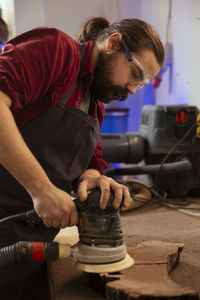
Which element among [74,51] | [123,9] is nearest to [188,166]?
[74,51]

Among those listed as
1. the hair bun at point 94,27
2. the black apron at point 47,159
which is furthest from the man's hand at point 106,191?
the hair bun at point 94,27

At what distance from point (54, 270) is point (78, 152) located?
415mm

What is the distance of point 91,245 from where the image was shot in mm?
980

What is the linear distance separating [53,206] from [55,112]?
0.32 m

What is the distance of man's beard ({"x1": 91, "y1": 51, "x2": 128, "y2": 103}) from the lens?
1140mm

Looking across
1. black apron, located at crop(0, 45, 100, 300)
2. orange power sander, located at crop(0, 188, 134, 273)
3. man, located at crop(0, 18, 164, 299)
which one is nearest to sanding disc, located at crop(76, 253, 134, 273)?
orange power sander, located at crop(0, 188, 134, 273)

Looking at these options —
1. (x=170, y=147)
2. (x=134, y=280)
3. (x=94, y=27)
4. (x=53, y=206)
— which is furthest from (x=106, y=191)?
(x=170, y=147)

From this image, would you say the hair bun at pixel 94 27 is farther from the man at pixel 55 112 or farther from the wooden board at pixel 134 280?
the wooden board at pixel 134 280

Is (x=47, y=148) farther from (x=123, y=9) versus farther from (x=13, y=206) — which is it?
(x=123, y=9)

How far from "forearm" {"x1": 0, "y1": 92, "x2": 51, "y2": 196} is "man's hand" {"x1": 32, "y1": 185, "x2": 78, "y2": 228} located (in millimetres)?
22

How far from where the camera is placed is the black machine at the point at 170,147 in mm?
2344

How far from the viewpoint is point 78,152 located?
3.75 feet

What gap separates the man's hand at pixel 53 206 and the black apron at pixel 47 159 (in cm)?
22

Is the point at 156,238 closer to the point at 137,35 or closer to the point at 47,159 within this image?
the point at 47,159
